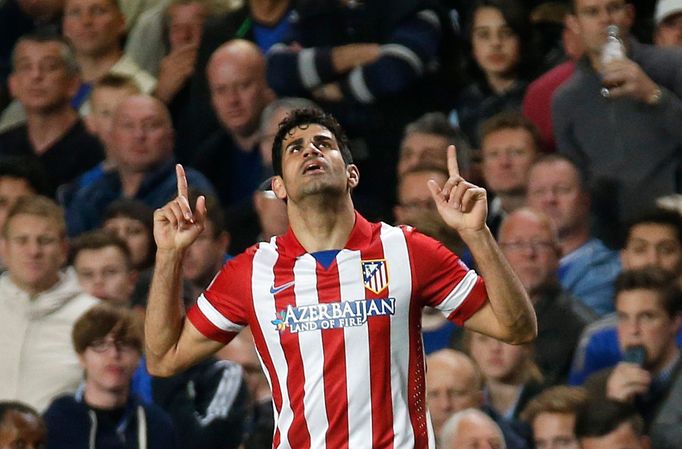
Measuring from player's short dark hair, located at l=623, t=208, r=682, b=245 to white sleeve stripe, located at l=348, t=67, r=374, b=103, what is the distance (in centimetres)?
149

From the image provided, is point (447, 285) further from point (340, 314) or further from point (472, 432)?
point (472, 432)

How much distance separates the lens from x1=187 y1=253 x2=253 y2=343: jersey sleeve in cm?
479

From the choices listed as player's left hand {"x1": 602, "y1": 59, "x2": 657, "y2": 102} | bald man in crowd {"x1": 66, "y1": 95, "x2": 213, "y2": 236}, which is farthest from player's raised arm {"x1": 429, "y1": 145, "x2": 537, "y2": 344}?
bald man in crowd {"x1": 66, "y1": 95, "x2": 213, "y2": 236}

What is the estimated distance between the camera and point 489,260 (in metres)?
4.51

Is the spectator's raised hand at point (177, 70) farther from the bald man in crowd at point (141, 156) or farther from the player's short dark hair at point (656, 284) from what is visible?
the player's short dark hair at point (656, 284)

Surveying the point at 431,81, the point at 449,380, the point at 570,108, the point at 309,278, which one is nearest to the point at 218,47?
the point at 431,81

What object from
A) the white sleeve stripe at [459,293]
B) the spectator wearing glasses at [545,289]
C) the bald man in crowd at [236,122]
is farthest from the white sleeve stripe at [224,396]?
the white sleeve stripe at [459,293]

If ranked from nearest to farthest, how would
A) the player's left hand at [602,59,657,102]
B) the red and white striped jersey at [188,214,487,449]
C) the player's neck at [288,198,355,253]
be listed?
the red and white striped jersey at [188,214,487,449]
the player's neck at [288,198,355,253]
the player's left hand at [602,59,657,102]

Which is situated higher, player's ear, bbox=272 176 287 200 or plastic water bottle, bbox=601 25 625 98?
plastic water bottle, bbox=601 25 625 98

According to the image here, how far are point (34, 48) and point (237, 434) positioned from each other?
2839 millimetres

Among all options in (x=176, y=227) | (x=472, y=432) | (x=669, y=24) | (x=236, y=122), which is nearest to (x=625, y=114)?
(x=669, y=24)

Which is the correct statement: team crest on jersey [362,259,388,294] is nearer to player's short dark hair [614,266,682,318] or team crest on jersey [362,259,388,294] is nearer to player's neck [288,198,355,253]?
player's neck [288,198,355,253]

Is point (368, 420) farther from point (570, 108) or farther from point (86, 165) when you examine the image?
point (86, 165)

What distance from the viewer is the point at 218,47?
856cm
